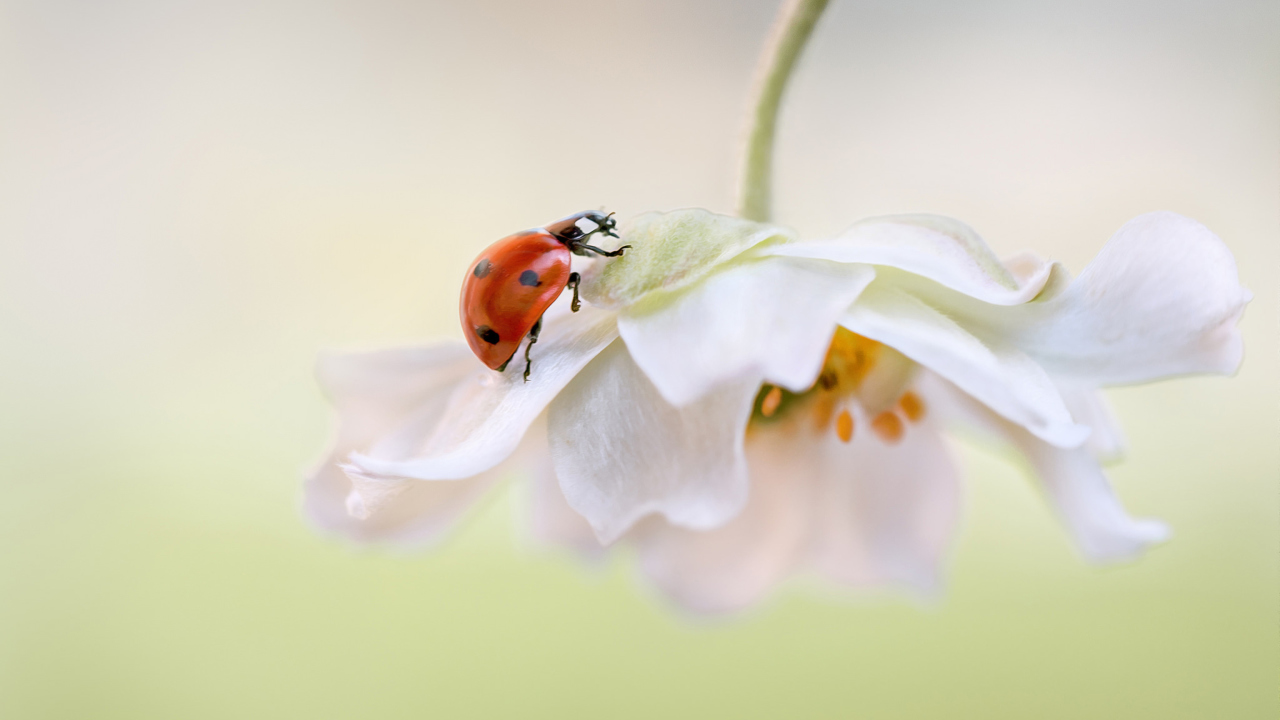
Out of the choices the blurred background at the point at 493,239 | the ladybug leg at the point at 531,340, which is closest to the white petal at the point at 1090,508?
the ladybug leg at the point at 531,340

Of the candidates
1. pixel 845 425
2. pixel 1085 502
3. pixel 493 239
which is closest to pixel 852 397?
pixel 845 425

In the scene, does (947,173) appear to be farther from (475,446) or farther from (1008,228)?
(475,446)

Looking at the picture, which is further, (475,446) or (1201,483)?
(1201,483)

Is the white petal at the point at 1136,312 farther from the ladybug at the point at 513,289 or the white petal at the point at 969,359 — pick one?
the ladybug at the point at 513,289

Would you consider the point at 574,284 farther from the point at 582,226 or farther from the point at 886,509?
the point at 886,509

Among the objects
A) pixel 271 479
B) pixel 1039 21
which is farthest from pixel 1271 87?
pixel 271 479

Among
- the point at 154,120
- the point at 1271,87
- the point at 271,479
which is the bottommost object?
the point at 271,479

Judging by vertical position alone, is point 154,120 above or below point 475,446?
below
